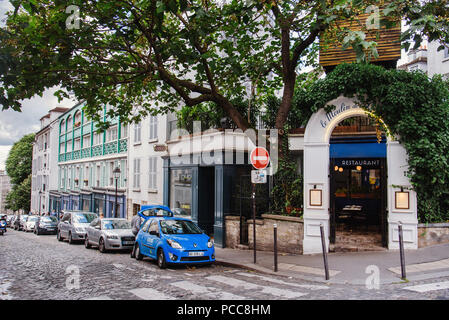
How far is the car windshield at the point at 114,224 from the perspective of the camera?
16.3 metres

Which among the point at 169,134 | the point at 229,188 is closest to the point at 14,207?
the point at 169,134

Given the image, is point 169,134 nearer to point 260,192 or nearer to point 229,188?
point 229,188

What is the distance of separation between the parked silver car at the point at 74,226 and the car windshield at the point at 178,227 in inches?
354

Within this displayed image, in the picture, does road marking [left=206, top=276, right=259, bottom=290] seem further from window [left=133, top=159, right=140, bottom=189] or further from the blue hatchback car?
window [left=133, top=159, right=140, bottom=189]

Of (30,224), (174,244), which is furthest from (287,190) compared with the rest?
(30,224)

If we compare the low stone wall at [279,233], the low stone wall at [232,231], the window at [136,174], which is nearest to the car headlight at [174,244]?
the low stone wall at [279,233]

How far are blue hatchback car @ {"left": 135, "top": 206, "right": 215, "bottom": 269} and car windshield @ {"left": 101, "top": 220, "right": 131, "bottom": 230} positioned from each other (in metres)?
3.68

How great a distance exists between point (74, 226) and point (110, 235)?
17.4ft

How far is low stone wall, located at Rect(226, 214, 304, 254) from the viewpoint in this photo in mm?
12352

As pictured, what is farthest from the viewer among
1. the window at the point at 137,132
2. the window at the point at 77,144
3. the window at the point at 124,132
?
the window at the point at 77,144

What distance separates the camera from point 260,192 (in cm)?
1461

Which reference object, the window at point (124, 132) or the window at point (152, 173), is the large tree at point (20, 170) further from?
the window at point (152, 173)

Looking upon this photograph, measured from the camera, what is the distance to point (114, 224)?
653 inches
